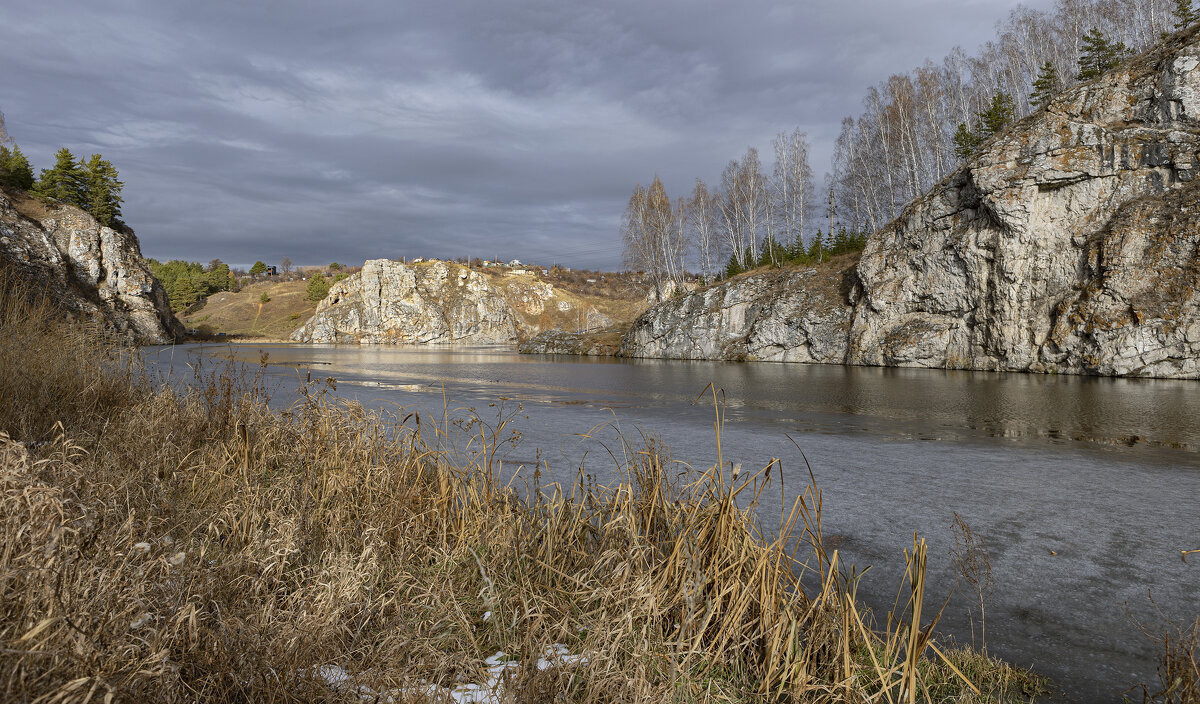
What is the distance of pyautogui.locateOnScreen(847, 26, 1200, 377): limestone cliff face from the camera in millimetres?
23031

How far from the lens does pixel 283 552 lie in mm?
3156

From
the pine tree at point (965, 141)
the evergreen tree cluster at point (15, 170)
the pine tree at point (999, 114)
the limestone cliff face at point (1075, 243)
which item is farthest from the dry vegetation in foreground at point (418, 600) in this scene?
the evergreen tree cluster at point (15, 170)

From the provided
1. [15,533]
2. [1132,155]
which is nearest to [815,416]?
[15,533]

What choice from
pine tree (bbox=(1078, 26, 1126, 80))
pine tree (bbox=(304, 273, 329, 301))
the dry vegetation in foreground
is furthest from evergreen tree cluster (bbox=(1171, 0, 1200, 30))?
pine tree (bbox=(304, 273, 329, 301))

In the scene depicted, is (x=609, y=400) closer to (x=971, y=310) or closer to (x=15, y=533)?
(x=15, y=533)

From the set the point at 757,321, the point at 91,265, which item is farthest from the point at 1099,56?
the point at 91,265

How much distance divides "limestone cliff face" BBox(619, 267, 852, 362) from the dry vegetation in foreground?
34863mm

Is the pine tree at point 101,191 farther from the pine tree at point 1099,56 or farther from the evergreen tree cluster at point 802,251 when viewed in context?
the pine tree at point 1099,56

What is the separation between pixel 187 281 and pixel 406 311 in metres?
62.0

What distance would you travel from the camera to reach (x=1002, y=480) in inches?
282

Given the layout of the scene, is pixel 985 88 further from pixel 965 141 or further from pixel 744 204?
pixel 744 204

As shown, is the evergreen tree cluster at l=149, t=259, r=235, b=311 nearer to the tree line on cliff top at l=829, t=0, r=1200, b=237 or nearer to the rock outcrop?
the rock outcrop

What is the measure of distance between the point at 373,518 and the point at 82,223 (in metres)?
72.5

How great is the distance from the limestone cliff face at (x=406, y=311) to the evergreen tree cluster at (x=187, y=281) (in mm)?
39989
